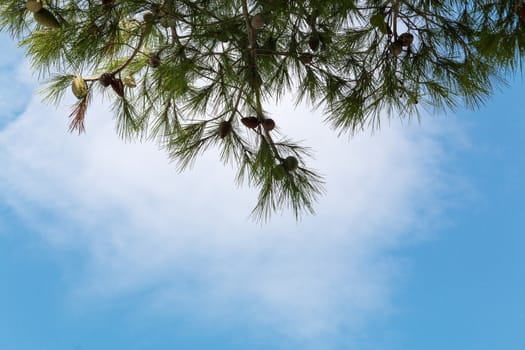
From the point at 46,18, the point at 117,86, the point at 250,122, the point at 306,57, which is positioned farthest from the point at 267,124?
the point at 46,18

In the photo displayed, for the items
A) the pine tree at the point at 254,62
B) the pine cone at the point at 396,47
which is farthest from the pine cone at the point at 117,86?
the pine cone at the point at 396,47

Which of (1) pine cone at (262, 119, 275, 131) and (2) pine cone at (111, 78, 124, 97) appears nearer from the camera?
(2) pine cone at (111, 78, 124, 97)

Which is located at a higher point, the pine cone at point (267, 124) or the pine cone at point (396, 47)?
the pine cone at point (396, 47)

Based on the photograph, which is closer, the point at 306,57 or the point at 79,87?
the point at 79,87

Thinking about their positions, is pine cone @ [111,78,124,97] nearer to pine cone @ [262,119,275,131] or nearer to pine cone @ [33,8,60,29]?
pine cone @ [33,8,60,29]

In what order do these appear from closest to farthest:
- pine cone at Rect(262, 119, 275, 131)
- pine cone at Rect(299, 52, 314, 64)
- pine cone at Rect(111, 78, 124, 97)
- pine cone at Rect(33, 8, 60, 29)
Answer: pine cone at Rect(33, 8, 60, 29)
pine cone at Rect(111, 78, 124, 97)
pine cone at Rect(262, 119, 275, 131)
pine cone at Rect(299, 52, 314, 64)

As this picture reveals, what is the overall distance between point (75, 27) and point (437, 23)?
1.22 metres

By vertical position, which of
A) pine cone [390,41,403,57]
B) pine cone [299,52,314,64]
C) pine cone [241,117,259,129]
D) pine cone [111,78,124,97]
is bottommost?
pine cone [241,117,259,129]

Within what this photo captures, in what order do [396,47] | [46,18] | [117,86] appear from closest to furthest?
[46,18]
[117,86]
[396,47]

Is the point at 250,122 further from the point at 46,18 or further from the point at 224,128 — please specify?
the point at 46,18

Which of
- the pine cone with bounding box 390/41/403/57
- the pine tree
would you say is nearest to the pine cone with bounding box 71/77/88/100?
the pine tree

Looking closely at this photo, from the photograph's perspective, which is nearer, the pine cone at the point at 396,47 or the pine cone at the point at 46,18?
the pine cone at the point at 46,18

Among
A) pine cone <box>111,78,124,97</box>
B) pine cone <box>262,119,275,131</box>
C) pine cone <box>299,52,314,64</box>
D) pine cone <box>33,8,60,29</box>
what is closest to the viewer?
pine cone <box>33,8,60,29</box>

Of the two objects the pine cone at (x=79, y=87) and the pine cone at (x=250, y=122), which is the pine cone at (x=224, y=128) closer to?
the pine cone at (x=250, y=122)
